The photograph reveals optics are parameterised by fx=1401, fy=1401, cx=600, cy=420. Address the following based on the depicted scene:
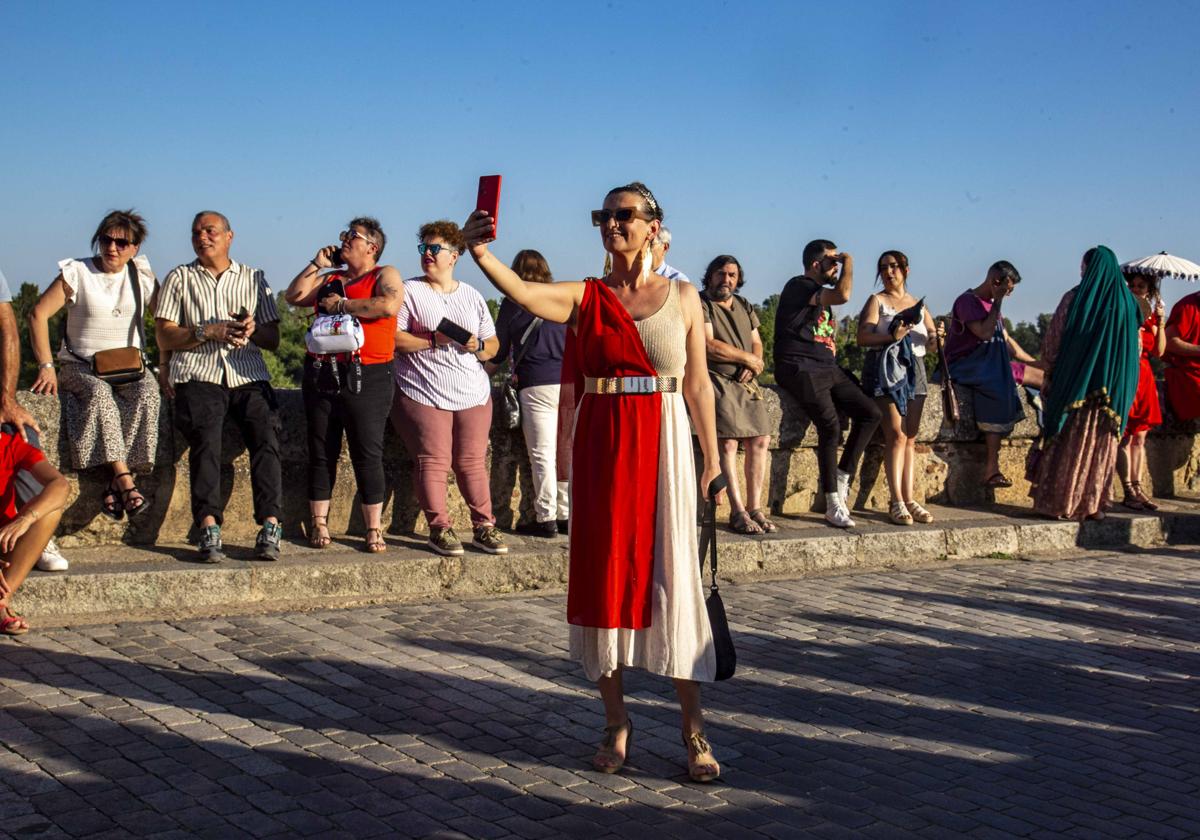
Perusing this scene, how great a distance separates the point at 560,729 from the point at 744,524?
411 cm

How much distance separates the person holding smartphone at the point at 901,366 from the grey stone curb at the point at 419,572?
0.40m

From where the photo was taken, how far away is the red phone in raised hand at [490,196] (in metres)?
4.60

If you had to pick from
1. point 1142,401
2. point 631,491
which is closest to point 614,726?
point 631,491

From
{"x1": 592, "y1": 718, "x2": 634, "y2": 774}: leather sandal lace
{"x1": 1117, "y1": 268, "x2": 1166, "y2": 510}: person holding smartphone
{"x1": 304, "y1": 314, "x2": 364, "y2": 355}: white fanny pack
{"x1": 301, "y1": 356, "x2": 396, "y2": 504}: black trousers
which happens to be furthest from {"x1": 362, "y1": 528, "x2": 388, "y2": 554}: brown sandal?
{"x1": 1117, "y1": 268, "x2": 1166, "y2": 510}: person holding smartphone

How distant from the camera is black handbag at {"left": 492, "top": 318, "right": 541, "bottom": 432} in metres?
8.68

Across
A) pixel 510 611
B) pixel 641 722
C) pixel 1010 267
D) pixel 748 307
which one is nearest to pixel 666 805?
pixel 641 722

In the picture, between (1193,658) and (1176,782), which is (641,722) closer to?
(1176,782)

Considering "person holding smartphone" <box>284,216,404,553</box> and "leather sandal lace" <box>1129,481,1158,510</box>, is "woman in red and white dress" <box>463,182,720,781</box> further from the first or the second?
"leather sandal lace" <box>1129,481,1158,510</box>

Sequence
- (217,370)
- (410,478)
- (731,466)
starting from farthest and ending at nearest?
1. (731,466)
2. (410,478)
3. (217,370)

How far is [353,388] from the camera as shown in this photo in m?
7.82

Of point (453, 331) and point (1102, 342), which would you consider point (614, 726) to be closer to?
point (453, 331)

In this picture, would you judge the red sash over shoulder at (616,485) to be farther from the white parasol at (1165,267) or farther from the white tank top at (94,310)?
the white parasol at (1165,267)

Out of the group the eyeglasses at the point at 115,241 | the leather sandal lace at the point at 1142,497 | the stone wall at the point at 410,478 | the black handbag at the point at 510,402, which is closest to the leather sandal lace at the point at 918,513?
the stone wall at the point at 410,478

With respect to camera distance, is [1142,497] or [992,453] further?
[1142,497]
